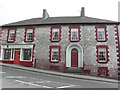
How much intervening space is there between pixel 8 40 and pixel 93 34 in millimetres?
Answer: 13812

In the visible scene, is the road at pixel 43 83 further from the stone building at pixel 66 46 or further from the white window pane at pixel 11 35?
the white window pane at pixel 11 35

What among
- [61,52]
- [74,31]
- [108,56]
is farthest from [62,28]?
[108,56]

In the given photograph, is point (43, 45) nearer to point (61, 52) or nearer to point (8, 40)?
point (61, 52)

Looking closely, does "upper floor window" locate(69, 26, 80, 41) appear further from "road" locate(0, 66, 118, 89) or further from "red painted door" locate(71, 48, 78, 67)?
"road" locate(0, 66, 118, 89)

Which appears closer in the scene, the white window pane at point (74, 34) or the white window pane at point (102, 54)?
the white window pane at point (102, 54)

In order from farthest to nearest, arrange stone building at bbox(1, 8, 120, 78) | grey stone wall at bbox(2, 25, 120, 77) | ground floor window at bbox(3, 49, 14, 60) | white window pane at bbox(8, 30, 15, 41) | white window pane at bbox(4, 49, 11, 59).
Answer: white window pane at bbox(8, 30, 15, 41) < white window pane at bbox(4, 49, 11, 59) < ground floor window at bbox(3, 49, 14, 60) < stone building at bbox(1, 8, 120, 78) < grey stone wall at bbox(2, 25, 120, 77)

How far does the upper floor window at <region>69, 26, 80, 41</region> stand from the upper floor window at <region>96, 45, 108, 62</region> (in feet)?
11.3

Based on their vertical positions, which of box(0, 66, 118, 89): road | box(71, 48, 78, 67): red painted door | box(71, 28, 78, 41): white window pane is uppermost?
box(71, 28, 78, 41): white window pane

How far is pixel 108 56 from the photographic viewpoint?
70.2 ft

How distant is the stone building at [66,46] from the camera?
21442mm

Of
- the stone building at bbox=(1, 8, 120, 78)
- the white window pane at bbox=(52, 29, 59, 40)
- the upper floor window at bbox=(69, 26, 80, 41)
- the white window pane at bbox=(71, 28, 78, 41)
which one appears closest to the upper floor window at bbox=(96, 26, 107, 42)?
the stone building at bbox=(1, 8, 120, 78)

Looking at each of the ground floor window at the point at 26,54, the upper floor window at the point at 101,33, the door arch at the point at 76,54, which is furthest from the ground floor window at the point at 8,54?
the upper floor window at the point at 101,33

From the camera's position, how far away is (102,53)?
21719 millimetres

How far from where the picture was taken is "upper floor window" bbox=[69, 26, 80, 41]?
74.5 ft
